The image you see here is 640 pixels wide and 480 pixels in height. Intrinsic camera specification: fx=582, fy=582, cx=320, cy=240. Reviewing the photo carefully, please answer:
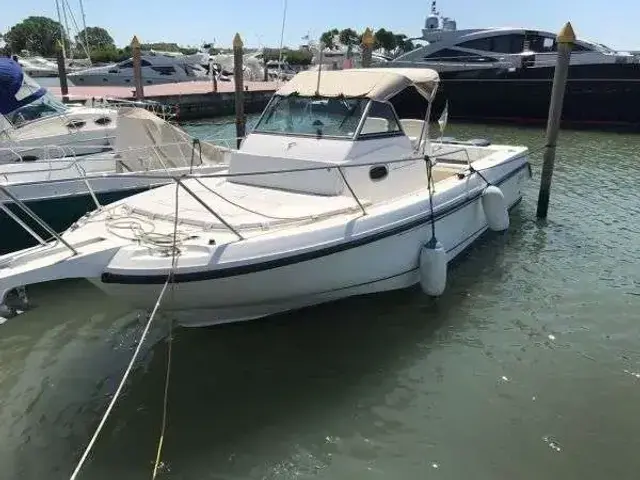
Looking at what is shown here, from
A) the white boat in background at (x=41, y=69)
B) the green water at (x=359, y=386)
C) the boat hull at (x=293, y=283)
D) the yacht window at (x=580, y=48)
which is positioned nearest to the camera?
the green water at (x=359, y=386)

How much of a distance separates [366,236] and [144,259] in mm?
2279

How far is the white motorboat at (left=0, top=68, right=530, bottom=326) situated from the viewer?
16.9ft

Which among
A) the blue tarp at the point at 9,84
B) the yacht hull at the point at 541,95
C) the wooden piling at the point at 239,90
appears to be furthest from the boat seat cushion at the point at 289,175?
the yacht hull at the point at 541,95

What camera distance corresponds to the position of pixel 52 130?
1200 centimetres

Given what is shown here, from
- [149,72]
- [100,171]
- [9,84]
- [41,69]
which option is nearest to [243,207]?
[9,84]

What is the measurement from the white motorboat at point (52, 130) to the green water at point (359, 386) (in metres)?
3.97

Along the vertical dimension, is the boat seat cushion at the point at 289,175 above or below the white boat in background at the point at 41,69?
above

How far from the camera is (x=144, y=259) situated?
16.6 feet

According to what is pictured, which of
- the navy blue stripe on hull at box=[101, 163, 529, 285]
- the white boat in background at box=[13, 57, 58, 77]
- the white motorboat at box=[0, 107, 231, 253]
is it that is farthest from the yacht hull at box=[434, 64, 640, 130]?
the white boat in background at box=[13, 57, 58, 77]

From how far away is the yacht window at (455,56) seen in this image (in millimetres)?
28047

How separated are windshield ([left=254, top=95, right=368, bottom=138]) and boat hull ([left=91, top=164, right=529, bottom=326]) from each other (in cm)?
157

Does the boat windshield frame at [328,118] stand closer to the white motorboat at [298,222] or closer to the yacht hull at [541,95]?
the white motorboat at [298,222]

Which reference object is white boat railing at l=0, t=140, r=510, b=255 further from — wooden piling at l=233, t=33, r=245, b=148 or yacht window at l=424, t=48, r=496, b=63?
yacht window at l=424, t=48, r=496, b=63

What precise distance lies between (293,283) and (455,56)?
25853 mm
